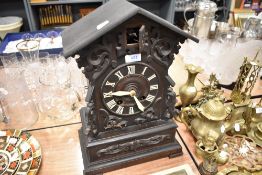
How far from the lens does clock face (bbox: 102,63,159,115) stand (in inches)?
28.5

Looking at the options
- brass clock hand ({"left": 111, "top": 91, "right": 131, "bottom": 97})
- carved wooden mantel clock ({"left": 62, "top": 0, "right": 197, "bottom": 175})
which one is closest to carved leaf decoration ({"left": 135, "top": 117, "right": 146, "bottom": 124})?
carved wooden mantel clock ({"left": 62, "top": 0, "right": 197, "bottom": 175})

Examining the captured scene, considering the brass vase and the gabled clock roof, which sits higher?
the gabled clock roof

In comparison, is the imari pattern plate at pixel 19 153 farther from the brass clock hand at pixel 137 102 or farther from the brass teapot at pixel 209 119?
the brass teapot at pixel 209 119

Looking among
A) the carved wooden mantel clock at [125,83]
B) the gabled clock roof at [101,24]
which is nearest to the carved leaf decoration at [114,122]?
the carved wooden mantel clock at [125,83]

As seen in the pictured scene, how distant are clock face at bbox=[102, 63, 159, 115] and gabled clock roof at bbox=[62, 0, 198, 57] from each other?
131 millimetres

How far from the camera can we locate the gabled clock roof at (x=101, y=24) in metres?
0.61

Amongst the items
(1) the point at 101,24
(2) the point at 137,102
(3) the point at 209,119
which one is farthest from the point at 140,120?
(1) the point at 101,24

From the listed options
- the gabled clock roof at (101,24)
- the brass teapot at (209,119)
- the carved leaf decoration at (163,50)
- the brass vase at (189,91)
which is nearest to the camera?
the gabled clock roof at (101,24)

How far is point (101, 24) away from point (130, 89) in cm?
22

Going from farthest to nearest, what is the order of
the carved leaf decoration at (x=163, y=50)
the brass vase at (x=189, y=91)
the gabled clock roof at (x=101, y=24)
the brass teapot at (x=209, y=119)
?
the brass vase at (x=189, y=91) < the brass teapot at (x=209, y=119) < the carved leaf decoration at (x=163, y=50) < the gabled clock roof at (x=101, y=24)

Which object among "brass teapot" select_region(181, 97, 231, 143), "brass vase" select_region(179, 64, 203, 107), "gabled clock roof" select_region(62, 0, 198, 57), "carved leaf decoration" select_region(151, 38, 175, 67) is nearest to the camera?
"gabled clock roof" select_region(62, 0, 198, 57)

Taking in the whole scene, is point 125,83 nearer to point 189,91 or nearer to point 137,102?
point 137,102

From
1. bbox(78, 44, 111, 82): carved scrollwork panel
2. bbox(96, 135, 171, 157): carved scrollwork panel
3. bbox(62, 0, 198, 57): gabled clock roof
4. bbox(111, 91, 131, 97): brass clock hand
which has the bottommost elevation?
bbox(96, 135, 171, 157): carved scrollwork panel

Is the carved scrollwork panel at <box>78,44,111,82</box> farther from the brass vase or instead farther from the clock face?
the brass vase
